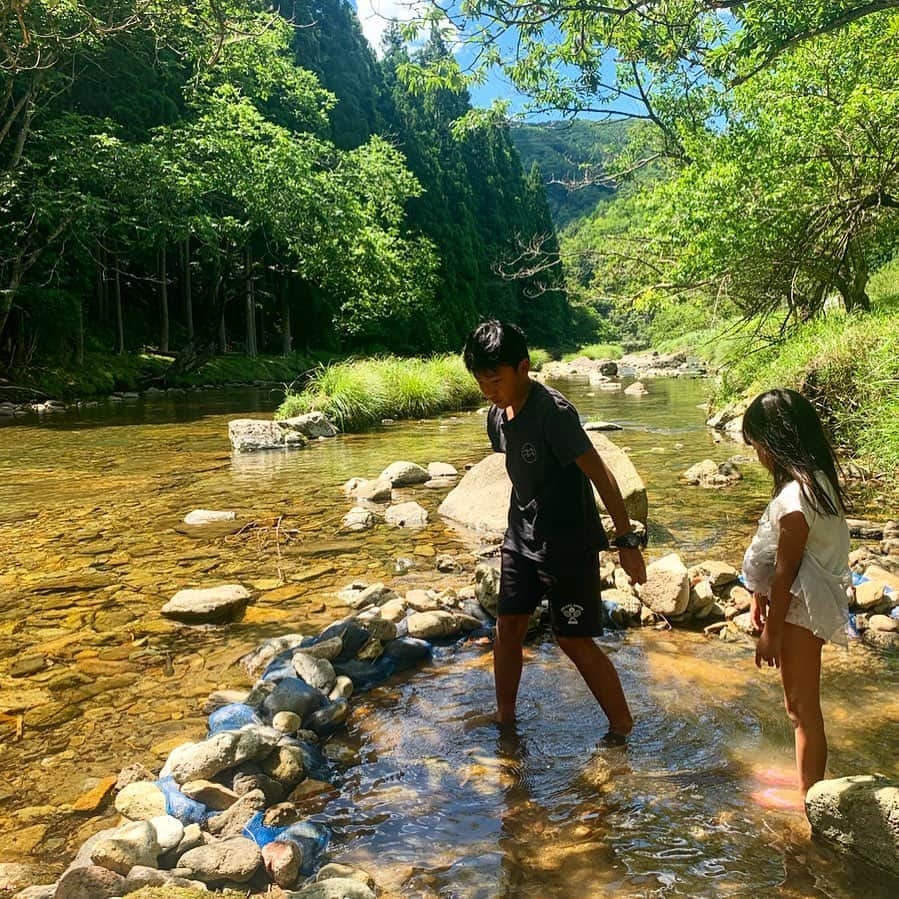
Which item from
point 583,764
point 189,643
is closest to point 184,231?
point 189,643

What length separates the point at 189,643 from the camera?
13.6 feet

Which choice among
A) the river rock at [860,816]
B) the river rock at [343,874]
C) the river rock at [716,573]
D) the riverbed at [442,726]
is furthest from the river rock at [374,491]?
the river rock at [860,816]

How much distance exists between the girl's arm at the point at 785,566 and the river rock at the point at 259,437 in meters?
10.3

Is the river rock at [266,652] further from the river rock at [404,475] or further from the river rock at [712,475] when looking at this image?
the river rock at [712,475]

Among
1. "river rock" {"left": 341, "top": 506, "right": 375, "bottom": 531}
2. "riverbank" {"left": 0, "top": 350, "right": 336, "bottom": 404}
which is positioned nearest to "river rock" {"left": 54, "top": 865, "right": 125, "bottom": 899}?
"river rock" {"left": 341, "top": 506, "right": 375, "bottom": 531}

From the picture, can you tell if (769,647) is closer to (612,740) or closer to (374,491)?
(612,740)

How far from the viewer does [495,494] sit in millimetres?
6977

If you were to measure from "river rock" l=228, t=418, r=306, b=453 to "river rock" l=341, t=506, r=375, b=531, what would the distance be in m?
5.10

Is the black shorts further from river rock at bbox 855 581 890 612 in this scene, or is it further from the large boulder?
the large boulder

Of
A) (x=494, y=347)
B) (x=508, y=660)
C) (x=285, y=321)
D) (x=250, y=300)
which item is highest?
(x=250, y=300)

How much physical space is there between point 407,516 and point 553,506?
4.28 meters

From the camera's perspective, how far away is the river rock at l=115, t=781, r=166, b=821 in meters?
2.47

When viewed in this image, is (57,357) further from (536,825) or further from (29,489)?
(536,825)

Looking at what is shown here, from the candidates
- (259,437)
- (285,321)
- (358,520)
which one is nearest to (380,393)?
(259,437)
